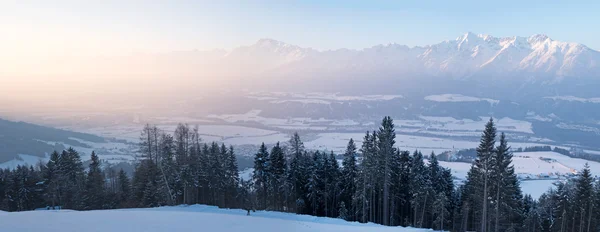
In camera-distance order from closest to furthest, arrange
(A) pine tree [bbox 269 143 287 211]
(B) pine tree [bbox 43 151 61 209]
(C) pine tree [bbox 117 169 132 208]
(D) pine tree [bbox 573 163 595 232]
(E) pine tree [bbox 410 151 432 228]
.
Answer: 1. (D) pine tree [bbox 573 163 595 232]
2. (B) pine tree [bbox 43 151 61 209]
3. (E) pine tree [bbox 410 151 432 228]
4. (C) pine tree [bbox 117 169 132 208]
5. (A) pine tree [bbox 269 143 287 211]

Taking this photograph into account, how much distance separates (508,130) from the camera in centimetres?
19950

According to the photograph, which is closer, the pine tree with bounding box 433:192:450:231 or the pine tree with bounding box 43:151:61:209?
→ the pine tree with bounding box 433:192:450:231

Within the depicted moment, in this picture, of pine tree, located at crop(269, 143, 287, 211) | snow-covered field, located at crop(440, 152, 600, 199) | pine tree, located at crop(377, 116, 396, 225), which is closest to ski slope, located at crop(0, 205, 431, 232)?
pine tree, located at crop(377, 116, 396, 225)

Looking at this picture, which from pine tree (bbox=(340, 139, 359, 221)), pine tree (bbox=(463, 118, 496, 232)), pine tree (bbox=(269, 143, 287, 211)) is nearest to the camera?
pine tree (bbox=(463, 118, 496, 232))

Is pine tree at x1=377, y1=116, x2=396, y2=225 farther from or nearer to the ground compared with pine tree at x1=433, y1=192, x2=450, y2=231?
farther from the ground

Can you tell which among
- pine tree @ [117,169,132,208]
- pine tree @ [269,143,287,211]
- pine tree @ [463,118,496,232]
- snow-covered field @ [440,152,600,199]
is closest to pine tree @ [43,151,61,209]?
pine tree @ [117,169,132,208]

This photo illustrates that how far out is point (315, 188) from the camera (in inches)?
1411

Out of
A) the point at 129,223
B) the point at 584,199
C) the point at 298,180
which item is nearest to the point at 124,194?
the point at 298,180

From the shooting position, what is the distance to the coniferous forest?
31.4 meters

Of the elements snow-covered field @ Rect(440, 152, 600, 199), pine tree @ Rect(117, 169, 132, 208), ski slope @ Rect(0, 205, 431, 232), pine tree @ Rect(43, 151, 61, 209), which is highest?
ski slope @ Rect(0, 205, 431, 232)

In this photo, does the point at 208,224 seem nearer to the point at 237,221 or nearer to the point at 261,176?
the point at 237,221

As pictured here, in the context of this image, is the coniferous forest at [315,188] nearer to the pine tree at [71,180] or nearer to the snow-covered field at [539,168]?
the pine tree at [71,180]

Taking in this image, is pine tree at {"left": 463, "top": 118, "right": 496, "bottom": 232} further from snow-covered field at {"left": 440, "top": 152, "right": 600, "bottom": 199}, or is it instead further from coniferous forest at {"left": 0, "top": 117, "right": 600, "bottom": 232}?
snow-covered field at {"left": 440, "top": 152, "right": 600, "bottom": 199}

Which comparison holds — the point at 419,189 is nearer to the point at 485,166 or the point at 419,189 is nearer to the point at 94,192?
the point at 485,166
